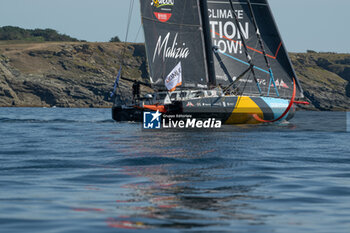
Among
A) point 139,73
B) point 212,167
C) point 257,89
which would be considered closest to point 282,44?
point 257,89

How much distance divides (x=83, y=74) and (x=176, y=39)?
9632cm

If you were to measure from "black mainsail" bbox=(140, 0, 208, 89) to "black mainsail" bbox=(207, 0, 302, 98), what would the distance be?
1944 millimetres

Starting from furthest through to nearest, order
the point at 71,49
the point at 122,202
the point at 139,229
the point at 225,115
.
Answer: the point at 71,49 < the point at 225,115 < the point at 122,202 < the point at 139,229

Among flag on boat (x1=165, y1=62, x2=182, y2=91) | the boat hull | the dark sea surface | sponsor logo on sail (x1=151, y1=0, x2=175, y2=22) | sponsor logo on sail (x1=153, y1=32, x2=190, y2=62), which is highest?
sponsor logo on sail (x1=151, y1=0, x2=175, y2=22)

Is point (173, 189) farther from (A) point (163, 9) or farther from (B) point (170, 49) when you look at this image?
(A) point (163, 9)

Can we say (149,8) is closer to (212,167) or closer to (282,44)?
(282,44)

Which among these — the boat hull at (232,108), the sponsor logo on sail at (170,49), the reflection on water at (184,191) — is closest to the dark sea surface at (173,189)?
the reflection on water at (184,191)

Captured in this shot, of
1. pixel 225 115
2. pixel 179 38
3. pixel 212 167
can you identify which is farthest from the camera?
pixel 179 38

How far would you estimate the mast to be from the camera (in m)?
33.9

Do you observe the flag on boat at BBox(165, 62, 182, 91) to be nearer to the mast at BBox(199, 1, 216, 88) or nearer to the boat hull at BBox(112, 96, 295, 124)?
the boat hull at BBox(112, 96, 295, 124)

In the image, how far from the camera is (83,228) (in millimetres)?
7316

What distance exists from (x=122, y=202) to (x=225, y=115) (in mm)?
21810

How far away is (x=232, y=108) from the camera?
30.6 m

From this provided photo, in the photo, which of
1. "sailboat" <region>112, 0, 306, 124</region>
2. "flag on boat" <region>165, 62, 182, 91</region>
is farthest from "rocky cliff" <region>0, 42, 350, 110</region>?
"flag on boat" <region>165, 62, 182, 91</region>
